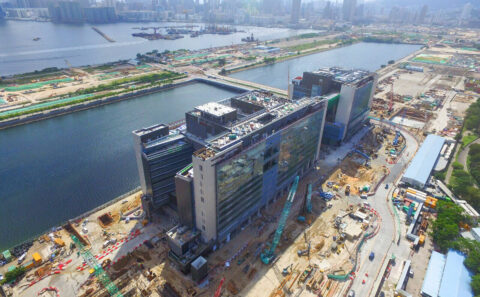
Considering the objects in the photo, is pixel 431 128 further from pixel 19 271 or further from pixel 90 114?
pixel 90 114

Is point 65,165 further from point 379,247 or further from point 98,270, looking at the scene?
point 379,247

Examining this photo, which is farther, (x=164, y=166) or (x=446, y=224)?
(x=164, y=166)

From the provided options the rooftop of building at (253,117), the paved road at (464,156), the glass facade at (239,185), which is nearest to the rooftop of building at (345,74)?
the rooftop of building at (253,117)

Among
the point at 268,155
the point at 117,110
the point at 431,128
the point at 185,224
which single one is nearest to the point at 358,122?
the point at 431,128

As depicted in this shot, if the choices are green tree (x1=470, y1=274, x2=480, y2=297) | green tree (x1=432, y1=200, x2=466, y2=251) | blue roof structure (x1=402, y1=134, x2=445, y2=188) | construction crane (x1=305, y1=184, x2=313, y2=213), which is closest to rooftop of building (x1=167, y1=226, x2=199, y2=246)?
construction crane (x1=305, y1=184, x2=313, y2=213)

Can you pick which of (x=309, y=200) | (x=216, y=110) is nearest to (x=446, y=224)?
(x=309, y=200)

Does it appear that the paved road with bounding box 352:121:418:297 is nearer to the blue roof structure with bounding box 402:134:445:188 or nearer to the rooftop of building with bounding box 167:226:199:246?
the blue roof structure with bounding box 402:134:445:188
